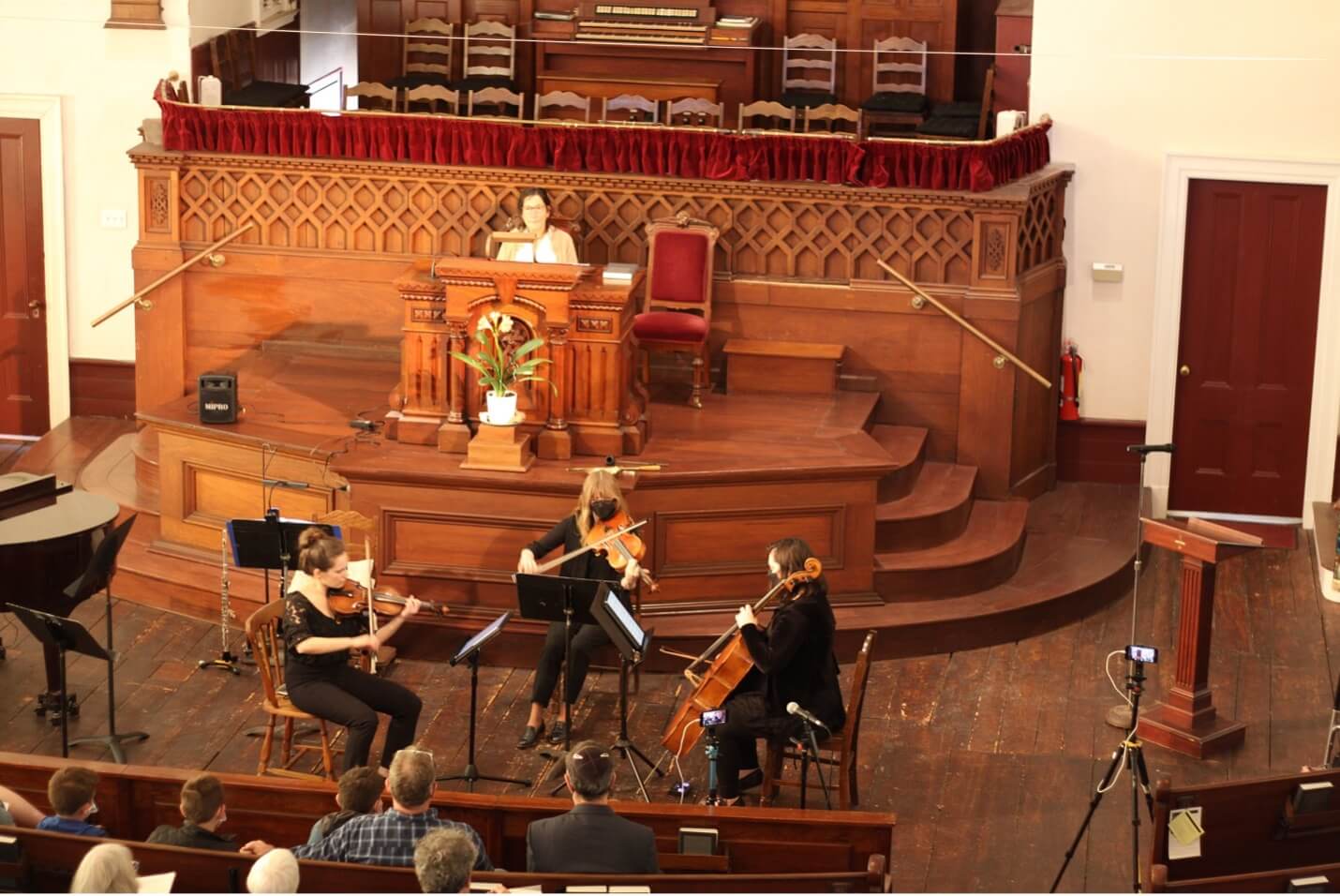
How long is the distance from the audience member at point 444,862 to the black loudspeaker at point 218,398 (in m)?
5.02

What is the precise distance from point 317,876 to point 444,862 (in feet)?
2.34

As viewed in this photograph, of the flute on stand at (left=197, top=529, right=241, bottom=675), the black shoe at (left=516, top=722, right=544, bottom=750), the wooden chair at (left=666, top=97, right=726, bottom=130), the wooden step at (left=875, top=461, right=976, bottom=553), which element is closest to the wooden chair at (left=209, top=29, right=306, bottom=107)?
the wooden chair at (left=666, top=97, right=726, bottom=130)

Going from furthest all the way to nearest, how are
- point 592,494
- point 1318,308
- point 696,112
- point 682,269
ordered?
point 696,112 < point 1318,308 < point 682,269 < point 592,494

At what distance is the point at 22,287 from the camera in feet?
42.7

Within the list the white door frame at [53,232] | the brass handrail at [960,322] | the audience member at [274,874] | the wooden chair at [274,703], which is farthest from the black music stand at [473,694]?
the white door frame at [53,232]

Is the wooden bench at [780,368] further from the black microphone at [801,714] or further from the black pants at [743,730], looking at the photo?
the black microphone at [801,714]

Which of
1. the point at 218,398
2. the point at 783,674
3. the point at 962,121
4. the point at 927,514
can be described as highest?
the point at 962,121

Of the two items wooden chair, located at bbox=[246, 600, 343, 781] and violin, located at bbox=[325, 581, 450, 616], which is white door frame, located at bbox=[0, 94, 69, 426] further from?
violin, located at bbox=[325, 581, 450, 616]

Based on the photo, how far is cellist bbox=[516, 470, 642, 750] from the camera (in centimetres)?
896

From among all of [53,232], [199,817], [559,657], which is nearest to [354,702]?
[559,657]

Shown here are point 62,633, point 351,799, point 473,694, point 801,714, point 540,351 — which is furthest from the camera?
point 540,351

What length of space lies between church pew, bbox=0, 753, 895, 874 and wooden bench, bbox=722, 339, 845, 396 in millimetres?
4871

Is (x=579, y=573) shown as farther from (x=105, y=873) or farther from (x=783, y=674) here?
(x=105, y=873)

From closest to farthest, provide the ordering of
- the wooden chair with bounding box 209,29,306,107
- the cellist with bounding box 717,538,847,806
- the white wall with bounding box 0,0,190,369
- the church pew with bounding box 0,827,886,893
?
the church pew with bounding box 0,827,886,893 < the cellist with bounding box 717,538,847,806 < the white wall with bounding box 0,0,190,369 < the wooden chair with bounding box 209,29,306,107
